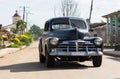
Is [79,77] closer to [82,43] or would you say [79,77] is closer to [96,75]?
[96,75]

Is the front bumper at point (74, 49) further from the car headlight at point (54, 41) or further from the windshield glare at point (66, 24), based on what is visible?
the windshield glare at point (66, 24)

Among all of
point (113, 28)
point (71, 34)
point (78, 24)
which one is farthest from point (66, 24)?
point (113, 28)

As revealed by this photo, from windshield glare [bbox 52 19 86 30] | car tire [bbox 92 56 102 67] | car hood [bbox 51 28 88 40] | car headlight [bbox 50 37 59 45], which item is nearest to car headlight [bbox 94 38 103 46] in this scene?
car hood [bbox 51 28 88 40]

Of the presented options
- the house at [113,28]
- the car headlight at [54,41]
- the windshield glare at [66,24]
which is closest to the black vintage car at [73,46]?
the car headlight at [54,41]

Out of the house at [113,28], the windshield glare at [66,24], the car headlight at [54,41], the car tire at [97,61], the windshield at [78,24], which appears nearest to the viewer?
the car headlight at [54,41]

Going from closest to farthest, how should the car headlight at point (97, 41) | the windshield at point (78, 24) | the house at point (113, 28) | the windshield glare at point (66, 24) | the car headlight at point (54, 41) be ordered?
1. the car headlight at point (54, 41)
2. the car headlight at point (97, 41)
3. the windshield glare at point (66, 24)
4. the windshield at point (78, 24)
5. the house at point (113, 28)

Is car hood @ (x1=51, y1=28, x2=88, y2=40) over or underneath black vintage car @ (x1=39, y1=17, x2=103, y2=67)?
over

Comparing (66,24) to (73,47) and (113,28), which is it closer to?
(73,47)

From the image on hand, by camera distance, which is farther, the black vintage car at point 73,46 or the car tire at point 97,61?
the car tire at point 97,61

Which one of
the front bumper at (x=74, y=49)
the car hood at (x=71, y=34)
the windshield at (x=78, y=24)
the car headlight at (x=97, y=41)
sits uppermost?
the windshield at (x=78, y=24)

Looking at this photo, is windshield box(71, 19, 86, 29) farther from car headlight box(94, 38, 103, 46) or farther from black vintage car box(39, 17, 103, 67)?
car headlight box(94, 38, 103, 46)

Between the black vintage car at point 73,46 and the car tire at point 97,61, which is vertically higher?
the black vintage car at point 73,46

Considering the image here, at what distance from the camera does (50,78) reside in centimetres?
1455

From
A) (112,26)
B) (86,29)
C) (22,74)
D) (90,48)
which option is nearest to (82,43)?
(90,48)
